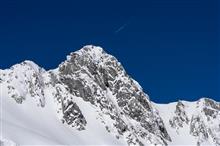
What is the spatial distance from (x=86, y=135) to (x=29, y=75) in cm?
1914

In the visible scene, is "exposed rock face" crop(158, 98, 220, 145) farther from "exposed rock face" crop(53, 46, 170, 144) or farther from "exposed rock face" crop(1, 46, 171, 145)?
"exposed rock face" crop(1, 46, 171, 145)

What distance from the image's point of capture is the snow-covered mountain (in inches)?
4464

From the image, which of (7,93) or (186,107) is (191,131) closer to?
(186,107)

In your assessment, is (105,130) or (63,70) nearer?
(105,130)

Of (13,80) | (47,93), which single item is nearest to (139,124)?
(47,93)

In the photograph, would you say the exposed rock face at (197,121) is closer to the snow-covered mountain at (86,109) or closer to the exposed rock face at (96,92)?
the snow-covered mountain at (86,109)

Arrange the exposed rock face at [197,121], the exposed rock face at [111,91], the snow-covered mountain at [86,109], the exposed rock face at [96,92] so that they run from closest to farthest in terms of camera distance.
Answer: the snow-covered mountain at [86,109] → the exposed rock face at [96,92] → the exposed rock face at [111,91] → the exposed rock face at [197,121]

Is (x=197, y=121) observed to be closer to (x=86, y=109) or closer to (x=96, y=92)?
(x=96, y=92)

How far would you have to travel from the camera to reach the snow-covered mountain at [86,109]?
113 metres

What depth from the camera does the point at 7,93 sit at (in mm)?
119750

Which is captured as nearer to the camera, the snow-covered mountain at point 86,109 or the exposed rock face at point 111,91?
the snow-covered mountain at point 86,109

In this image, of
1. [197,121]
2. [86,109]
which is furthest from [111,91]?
[197,121]

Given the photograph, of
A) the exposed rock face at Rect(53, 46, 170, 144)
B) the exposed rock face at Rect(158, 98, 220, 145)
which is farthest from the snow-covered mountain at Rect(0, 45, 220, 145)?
the exposed rock face at Rect(158, 98, 220, 145)

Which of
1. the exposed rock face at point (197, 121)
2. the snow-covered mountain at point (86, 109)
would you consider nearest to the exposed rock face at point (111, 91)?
the snow-covered mountain at point (86, 109)
